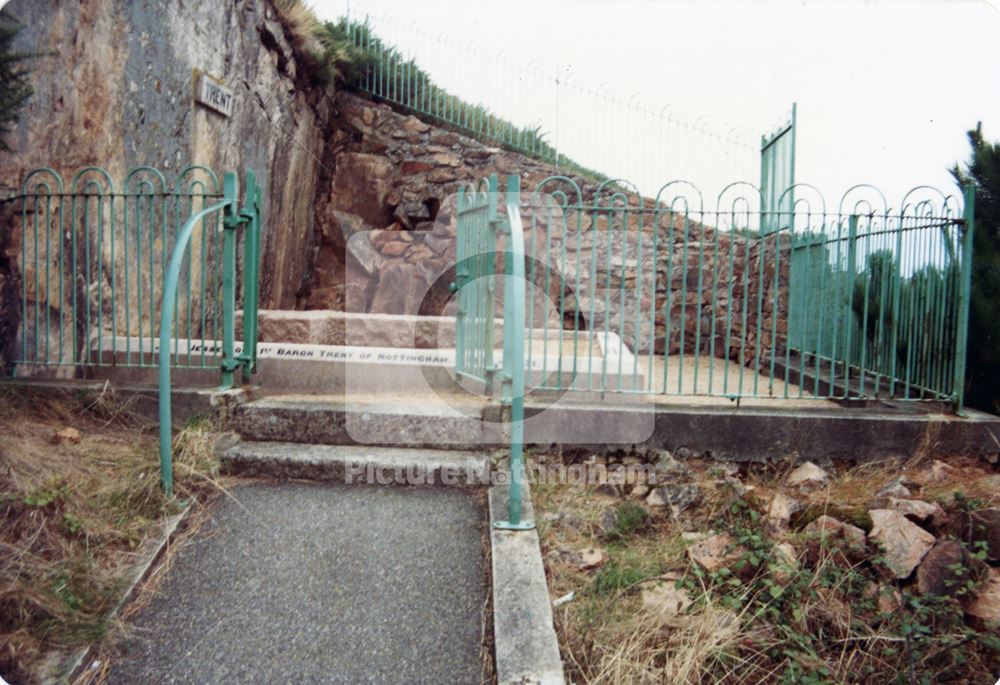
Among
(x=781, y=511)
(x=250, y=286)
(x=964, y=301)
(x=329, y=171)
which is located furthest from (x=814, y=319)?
(x=329, y=171)

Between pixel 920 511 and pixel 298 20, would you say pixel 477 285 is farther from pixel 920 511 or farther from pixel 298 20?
pixel 298 20

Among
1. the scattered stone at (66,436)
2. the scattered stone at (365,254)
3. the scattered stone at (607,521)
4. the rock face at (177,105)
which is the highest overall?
the rock face at (177,105)

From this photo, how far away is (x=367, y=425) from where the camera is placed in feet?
13.3

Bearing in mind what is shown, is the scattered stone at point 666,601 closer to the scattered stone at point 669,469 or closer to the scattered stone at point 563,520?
the scattered stone at point 563,520

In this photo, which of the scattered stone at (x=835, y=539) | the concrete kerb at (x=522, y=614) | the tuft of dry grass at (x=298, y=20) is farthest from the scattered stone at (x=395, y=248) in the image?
the scattered stone at (x=835, y=539)

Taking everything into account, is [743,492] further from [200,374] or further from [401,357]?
[200,374]

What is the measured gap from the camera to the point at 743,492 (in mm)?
3766

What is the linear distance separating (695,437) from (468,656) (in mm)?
2070

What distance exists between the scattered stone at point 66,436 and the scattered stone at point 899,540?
3813mm

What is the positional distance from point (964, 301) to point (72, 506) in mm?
4741

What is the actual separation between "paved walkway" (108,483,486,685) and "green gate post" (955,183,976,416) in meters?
2.93

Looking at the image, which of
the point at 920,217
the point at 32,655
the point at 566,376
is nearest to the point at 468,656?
the point at 32,655

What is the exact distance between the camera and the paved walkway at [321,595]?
2.47 metres

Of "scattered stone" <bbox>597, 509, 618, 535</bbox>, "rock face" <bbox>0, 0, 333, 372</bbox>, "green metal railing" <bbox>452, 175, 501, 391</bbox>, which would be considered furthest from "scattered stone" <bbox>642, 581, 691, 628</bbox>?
"rock face" <bbox>0, 0, 333, 372</bbox>
